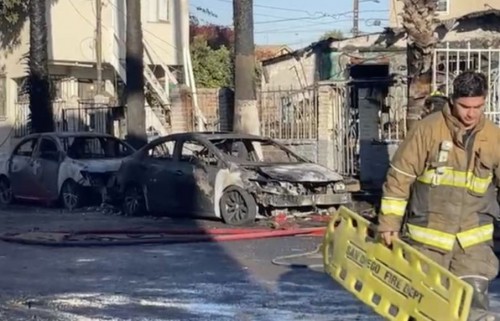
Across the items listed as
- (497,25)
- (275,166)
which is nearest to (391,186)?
(275,166)

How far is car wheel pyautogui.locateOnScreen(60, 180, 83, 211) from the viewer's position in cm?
1980

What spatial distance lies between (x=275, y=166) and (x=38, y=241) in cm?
405

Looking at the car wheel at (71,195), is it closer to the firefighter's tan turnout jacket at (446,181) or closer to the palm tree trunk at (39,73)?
the palm tree trunk at (39,73)

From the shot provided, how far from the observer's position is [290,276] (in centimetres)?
1140

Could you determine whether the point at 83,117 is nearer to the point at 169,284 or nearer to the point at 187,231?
the point at 187,231

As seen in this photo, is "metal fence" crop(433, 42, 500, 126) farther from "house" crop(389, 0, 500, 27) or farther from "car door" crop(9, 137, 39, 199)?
"house" crop(389, 0, 500, 27)

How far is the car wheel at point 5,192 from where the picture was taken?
21.8 meters

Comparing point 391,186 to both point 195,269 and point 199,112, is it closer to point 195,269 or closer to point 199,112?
point 195,269

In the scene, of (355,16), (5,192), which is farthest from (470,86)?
(355,16)

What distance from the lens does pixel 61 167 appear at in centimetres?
2005

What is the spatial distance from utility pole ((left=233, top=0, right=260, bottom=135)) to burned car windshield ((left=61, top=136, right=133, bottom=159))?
87.4 inches

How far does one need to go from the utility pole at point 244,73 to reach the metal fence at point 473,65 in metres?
3.85

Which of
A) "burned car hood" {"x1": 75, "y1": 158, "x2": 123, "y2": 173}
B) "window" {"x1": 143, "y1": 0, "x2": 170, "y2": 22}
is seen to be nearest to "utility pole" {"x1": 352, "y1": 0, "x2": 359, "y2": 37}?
"window" {"x1": 143, "y1": 0, "x2": 170, "y2": 22}

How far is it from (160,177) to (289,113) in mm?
5989
